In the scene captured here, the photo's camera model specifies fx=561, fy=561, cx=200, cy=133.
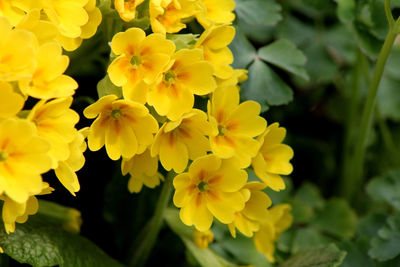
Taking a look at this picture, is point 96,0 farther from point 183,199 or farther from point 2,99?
point 183,199

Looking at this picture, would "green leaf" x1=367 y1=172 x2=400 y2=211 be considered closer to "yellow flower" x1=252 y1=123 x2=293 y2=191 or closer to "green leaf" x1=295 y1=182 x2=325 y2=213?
"green leaf" x1=295 y1=182 x2=325 y2=213

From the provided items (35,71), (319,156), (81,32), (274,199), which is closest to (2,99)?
(35,71)

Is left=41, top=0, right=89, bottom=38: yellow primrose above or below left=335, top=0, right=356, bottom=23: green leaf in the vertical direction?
above

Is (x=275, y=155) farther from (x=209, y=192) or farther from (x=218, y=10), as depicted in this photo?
(x=218, y=10)

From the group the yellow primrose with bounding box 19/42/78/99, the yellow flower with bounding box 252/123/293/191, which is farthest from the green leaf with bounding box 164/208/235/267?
the yellow primrose with bounding box 19/42/78/99

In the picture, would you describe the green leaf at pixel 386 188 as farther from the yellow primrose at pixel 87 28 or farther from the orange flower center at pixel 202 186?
the yellow primrose at pixel 87 28
